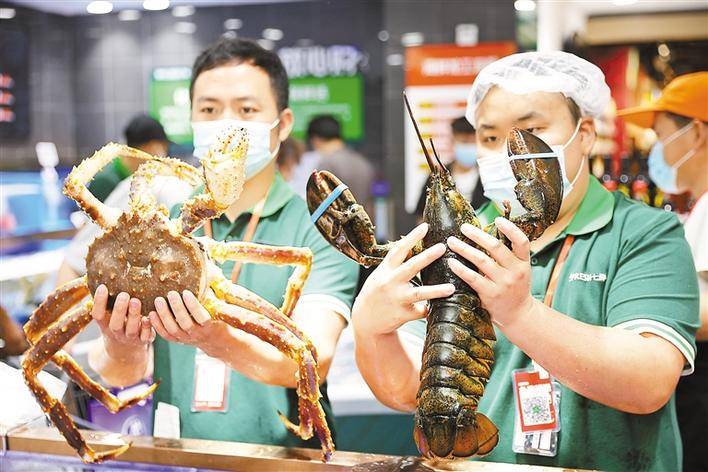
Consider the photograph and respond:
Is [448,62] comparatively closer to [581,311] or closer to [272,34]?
[581,311]

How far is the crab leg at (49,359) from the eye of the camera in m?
1.39

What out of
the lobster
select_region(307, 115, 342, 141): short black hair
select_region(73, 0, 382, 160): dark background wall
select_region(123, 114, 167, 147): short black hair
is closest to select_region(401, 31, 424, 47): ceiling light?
select_region(73, 0, 382, 160): dark background wall

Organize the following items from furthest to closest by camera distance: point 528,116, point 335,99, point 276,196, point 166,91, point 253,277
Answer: point 335,99 → point 166,91 → point 276,196 → point 253,277 → point 528,116

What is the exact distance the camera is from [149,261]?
4.27ft

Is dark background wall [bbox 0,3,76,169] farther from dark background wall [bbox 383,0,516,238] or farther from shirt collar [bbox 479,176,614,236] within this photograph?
shirt collar [bbox 479,176,614,236]

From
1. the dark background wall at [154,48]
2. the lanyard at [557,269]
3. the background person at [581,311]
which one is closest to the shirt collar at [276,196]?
the background person at [581,311]

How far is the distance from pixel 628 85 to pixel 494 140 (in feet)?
5.67

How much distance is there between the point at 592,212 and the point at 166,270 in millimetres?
890

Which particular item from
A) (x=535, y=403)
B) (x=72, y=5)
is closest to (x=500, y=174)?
(x=535, y=403)

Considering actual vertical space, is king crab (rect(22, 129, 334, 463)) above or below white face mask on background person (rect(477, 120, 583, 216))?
below

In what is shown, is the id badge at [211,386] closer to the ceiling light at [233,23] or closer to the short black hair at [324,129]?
the ceiling light at [233,23]

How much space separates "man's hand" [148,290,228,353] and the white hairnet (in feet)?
2.44

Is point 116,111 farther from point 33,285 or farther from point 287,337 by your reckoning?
point 287,337

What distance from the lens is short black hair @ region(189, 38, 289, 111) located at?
179 centimetres
